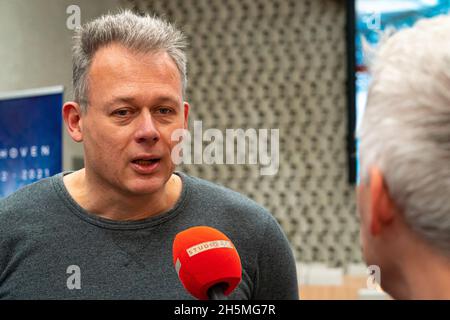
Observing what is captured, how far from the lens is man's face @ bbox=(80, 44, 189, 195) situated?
39.1 inches

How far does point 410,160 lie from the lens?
0.52 meters

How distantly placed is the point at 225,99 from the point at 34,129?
1373 millimetres

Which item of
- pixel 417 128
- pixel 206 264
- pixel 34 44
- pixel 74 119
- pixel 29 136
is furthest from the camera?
pixel 34 44

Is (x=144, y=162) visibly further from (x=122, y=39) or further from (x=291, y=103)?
(x=291, y=103)

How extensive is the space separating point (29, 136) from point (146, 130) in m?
0.92

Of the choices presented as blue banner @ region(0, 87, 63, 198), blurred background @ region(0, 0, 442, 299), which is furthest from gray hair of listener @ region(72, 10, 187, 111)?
blurred background @ region(0, 0, 442, 299)

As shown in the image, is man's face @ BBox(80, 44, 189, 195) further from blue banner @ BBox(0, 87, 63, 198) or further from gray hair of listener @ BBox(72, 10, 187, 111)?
blue banner @ BBox(0, 87, 63, 198)

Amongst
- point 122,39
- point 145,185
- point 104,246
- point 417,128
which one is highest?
point 122,39

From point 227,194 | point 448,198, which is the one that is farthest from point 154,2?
point 448,198

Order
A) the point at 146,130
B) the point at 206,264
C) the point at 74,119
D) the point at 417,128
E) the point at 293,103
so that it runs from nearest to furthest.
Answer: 1. the point at 417,128
2. the point at 206,264
3. the point at 146,130
4. the point at 74,119
5. the point at 293,103

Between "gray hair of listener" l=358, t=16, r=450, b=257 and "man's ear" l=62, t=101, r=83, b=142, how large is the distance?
2.16ft

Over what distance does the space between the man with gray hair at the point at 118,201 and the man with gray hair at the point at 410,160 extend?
50 cm

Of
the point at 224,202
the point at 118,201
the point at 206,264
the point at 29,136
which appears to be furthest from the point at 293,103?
the point at 206,264

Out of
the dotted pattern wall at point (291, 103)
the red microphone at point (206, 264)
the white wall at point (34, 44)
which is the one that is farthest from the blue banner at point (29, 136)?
the dotted pattern wall at point (291, 103)
